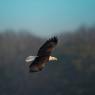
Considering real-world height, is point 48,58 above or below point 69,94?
above

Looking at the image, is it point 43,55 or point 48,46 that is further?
point 43,55

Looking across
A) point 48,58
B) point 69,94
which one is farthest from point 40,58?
point 69,94

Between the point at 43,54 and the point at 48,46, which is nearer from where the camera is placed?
the point at 48,46

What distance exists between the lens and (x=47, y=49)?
8898 mm

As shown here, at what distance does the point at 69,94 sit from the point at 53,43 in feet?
55.1

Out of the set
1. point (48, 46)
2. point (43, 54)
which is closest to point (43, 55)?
point (43, 54)

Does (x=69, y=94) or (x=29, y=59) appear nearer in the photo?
(x=29, y=59)

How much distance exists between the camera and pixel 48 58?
9047 millimetres

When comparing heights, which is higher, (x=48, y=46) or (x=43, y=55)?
(x=48, y=46)

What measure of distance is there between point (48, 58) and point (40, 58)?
0.54 ft

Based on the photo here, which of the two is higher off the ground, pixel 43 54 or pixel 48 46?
pixel 48 46

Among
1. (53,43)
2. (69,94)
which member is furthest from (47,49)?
(69,94)

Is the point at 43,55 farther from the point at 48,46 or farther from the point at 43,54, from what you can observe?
the point at 48,46

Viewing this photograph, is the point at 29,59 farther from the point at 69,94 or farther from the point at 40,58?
the point at 69,94
